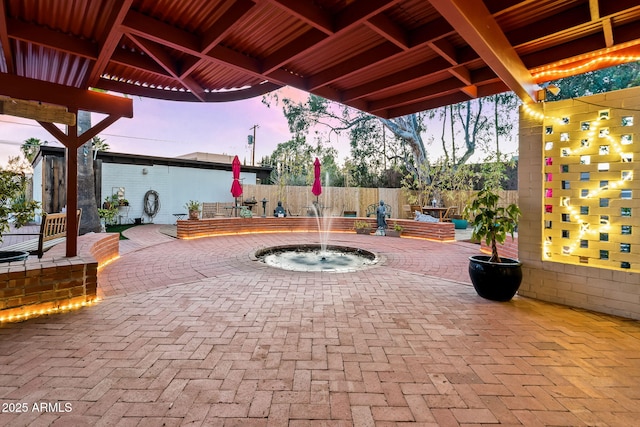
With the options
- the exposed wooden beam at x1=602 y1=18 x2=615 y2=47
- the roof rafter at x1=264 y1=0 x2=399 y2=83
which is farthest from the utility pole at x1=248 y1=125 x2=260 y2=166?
the exposed wooden beam at x1=602 y1=18 x2=615 y2=47

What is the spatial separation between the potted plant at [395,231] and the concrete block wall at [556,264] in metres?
5.35

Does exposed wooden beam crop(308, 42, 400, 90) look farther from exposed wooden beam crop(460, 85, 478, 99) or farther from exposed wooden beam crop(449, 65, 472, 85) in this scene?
exposed wooden beam crop(460, 85, 478, 99)

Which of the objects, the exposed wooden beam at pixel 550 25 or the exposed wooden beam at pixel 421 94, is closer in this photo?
the exposed wooden beam at pixel 550 25

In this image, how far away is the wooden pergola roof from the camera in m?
2.67

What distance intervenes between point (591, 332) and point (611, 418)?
57.2 inches

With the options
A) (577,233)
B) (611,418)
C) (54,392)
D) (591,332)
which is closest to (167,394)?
(54,392)

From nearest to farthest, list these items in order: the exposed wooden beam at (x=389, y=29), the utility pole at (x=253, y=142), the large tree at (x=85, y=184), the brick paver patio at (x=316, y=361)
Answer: the brick paver patio at (x=316, y=361)
the exposed wooden beam at (x=389, y=29)
the large tree at (x=85, y=184)
the utility pole at (x=253, y=142)

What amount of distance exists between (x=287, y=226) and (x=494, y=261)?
23.7ft

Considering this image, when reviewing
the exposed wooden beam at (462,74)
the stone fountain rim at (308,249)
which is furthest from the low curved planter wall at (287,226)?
the exposed wooden beam at (462,74)

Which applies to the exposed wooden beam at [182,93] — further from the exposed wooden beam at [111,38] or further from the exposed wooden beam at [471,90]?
the exposed wooden beam at [471,90]

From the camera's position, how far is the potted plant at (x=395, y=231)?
921cm

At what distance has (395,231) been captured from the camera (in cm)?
927

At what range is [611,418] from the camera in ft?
5.36

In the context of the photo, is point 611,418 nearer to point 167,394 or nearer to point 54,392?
point 167,394
